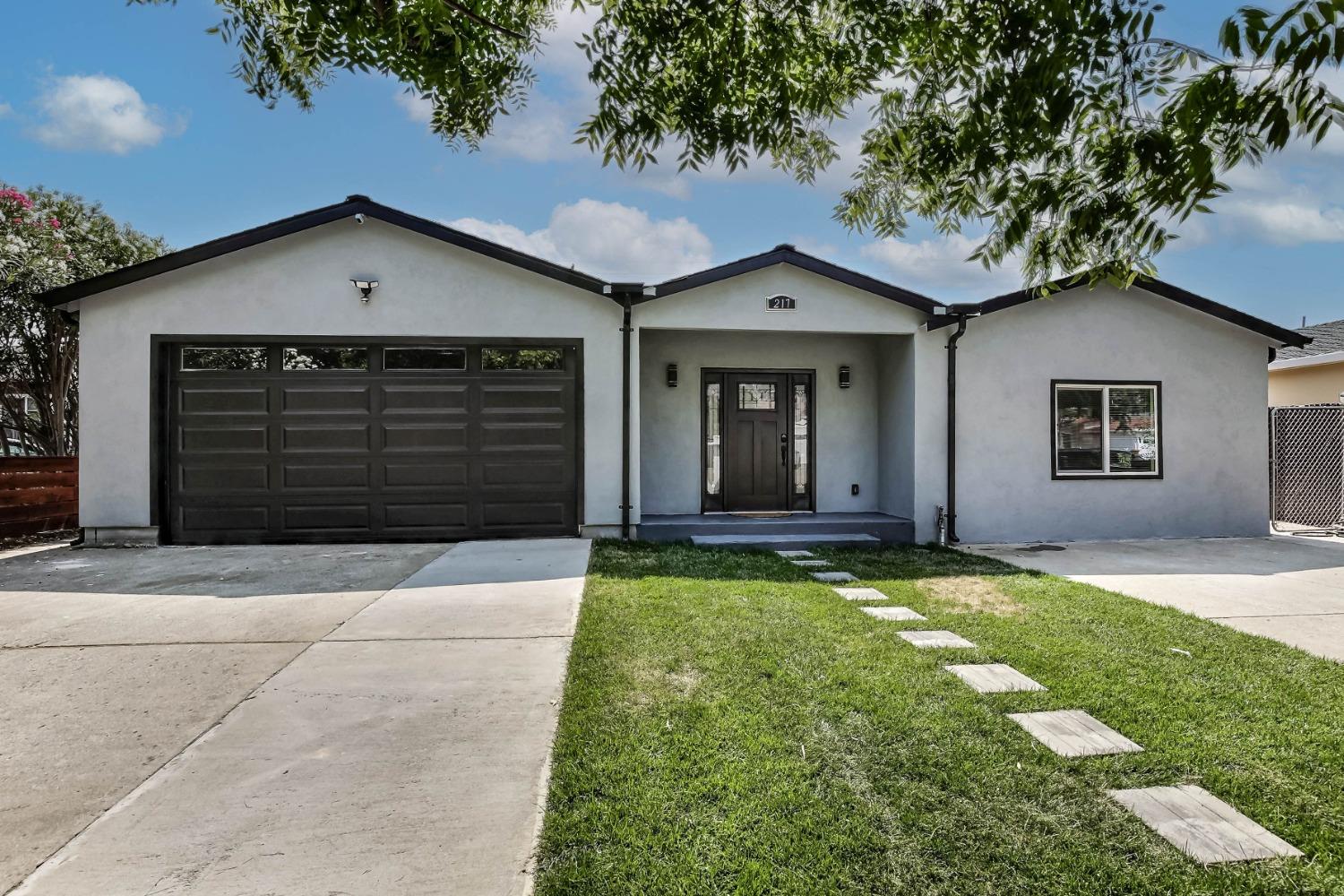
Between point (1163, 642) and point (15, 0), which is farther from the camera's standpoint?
point (15, 0)

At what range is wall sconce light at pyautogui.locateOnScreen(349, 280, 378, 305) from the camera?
7.63 m

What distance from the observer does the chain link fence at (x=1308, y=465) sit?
31.2 feet

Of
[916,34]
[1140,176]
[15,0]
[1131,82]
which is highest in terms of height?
[15,0]

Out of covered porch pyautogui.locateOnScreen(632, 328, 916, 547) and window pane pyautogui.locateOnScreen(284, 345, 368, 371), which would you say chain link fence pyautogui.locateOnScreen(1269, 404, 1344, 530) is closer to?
covered porch pyautogui.locateOnScreen(632, 328, 916, 547)

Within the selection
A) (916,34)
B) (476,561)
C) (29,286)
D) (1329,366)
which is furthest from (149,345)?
(1329,366)

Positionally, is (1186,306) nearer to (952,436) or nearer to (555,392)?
(952,436)

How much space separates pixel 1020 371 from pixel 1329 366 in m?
7.39

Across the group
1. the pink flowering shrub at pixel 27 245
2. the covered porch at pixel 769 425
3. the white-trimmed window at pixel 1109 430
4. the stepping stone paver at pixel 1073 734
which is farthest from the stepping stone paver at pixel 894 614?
the pink flowering shrub at pixel 27 245

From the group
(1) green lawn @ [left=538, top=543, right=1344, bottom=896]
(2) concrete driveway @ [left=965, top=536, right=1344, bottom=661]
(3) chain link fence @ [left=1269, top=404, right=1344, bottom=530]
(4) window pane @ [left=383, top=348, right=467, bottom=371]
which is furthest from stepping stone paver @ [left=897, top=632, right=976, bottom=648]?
(3) chain link fence @ [left=1269, top=404, right=1344, bottom=530]

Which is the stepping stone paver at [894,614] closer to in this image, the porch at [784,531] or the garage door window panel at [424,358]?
the porch at [784,531]

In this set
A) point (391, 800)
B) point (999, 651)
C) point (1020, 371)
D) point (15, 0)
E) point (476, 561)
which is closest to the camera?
point (391, 800)

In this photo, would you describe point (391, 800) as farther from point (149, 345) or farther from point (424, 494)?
point (149, 345)

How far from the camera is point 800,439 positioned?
30.3 feet

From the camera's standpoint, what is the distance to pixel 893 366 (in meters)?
8.90
